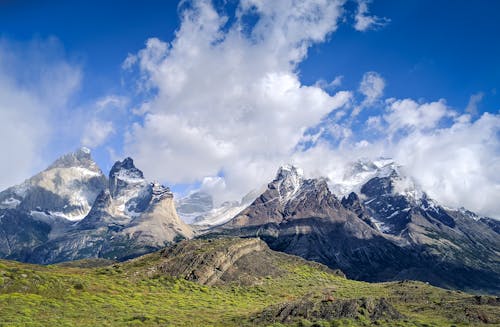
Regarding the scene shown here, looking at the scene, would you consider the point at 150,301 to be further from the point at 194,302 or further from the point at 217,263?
the point at 217,263

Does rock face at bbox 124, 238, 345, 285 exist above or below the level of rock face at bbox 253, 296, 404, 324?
above

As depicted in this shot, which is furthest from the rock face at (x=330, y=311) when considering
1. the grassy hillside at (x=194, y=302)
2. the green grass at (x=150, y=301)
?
the green grass at (x=150, y=301)

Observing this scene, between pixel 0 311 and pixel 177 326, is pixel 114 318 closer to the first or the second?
pixel 177 326

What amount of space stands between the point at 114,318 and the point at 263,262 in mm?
104417

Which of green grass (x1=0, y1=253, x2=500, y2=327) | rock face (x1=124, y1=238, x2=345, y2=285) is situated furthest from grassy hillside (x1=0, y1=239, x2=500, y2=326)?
rock face (x1=124, y1=238, x2=345, y2=285)

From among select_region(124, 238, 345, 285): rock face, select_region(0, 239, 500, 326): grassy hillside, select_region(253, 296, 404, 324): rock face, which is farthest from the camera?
select_region(124, 238, 345, 285): rock face

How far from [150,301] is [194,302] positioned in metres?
13.2

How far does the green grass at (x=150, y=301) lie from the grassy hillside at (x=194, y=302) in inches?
7.2

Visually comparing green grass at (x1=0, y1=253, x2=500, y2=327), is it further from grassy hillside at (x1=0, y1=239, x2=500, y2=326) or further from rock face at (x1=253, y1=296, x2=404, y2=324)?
rock face at (x1=253, y1=296, x2=404, y2=324)

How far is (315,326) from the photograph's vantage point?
80.8 meters

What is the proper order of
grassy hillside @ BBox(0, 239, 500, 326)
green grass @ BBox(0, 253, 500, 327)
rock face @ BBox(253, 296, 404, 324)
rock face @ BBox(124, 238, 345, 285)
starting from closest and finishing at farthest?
green grass @ BBox(0, 253, 500, 327) → grassy hillside @ BBox(0, 239, 500, 326) → rock face @ BBox(253, 296, 404, 324) → rock face @ BBox(124, 238, 345, 285)

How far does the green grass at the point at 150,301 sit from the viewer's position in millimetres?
80000

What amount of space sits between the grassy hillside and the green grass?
0.18 m

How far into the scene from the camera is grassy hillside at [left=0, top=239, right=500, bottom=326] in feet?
269
